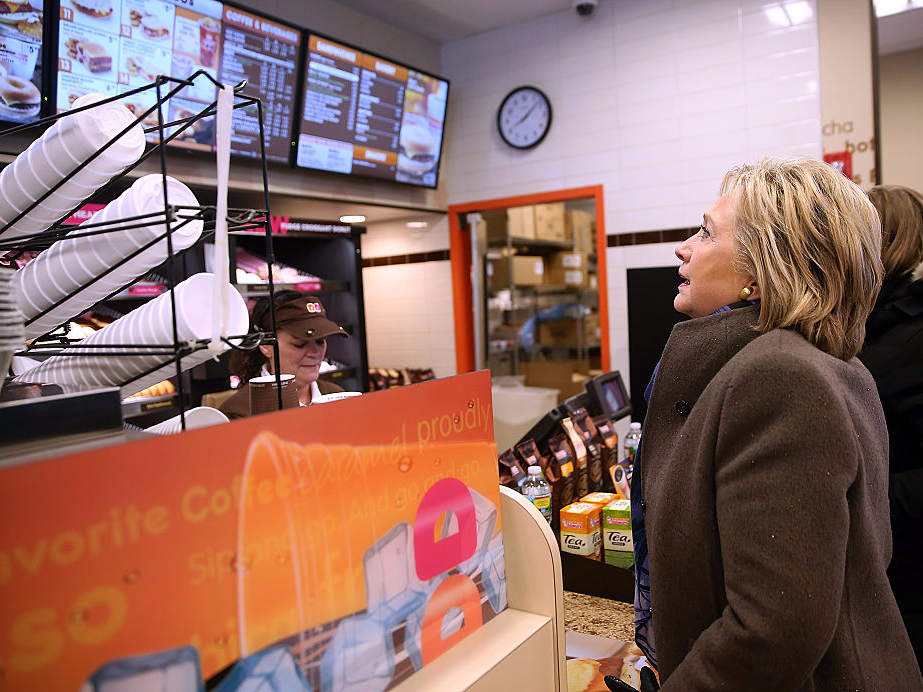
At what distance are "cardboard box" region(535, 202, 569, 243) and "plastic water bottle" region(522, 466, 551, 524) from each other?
4308 mm

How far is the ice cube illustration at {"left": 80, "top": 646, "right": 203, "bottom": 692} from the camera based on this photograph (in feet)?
2.04

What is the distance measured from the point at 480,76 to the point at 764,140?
7.37 feet

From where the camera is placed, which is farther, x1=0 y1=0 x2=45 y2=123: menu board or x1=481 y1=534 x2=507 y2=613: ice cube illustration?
x1=0 y1=0 x2=45 y2=123: menu board

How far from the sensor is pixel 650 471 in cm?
127

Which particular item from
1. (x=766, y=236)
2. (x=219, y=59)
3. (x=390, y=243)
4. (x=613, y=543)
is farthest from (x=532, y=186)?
(x=766, y=236)

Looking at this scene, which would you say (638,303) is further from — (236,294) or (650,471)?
(236,294)

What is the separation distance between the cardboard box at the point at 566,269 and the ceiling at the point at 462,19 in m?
1.84

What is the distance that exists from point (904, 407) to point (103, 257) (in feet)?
5.91

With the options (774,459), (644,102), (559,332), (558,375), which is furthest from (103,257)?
(559,332)

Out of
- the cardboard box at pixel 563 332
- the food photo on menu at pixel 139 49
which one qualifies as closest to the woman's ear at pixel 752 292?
the food photo on menu at pixel 139 49

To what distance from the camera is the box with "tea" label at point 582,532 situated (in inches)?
78.0

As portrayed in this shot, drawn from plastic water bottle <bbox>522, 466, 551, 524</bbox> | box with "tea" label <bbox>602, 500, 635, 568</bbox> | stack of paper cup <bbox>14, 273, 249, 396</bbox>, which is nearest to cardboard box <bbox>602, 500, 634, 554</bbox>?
box with "tea" label <bbox>602, 500, 635, 568</bbox>

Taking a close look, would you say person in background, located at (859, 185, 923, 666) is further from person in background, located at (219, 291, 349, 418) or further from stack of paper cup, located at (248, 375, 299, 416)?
person in background, located at (219, 291, 349, 418)

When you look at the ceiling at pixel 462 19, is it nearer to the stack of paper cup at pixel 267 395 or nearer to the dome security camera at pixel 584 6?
the dome security camera at pixel 584 6
